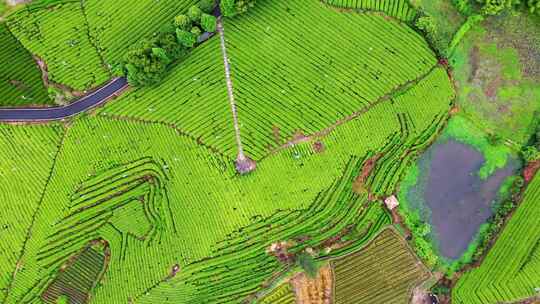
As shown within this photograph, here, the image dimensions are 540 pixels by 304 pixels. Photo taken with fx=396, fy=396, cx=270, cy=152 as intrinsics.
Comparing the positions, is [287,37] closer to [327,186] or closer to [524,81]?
[327,186]

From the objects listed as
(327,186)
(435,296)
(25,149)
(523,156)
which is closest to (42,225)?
(25,149)

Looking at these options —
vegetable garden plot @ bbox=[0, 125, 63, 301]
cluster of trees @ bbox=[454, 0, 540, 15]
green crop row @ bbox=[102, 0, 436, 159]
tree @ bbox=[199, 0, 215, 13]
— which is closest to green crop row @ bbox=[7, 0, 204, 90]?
tree @ bbox=[199, 0, 215, 13]

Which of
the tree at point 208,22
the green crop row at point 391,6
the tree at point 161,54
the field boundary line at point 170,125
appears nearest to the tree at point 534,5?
the green crop row at point 391,6

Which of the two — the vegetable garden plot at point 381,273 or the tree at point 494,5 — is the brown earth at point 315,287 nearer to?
the vegetable garden plot at point 381,273

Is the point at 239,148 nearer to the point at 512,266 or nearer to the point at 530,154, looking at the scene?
the point at 530,154

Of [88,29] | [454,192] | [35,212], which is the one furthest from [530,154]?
[35,212]
